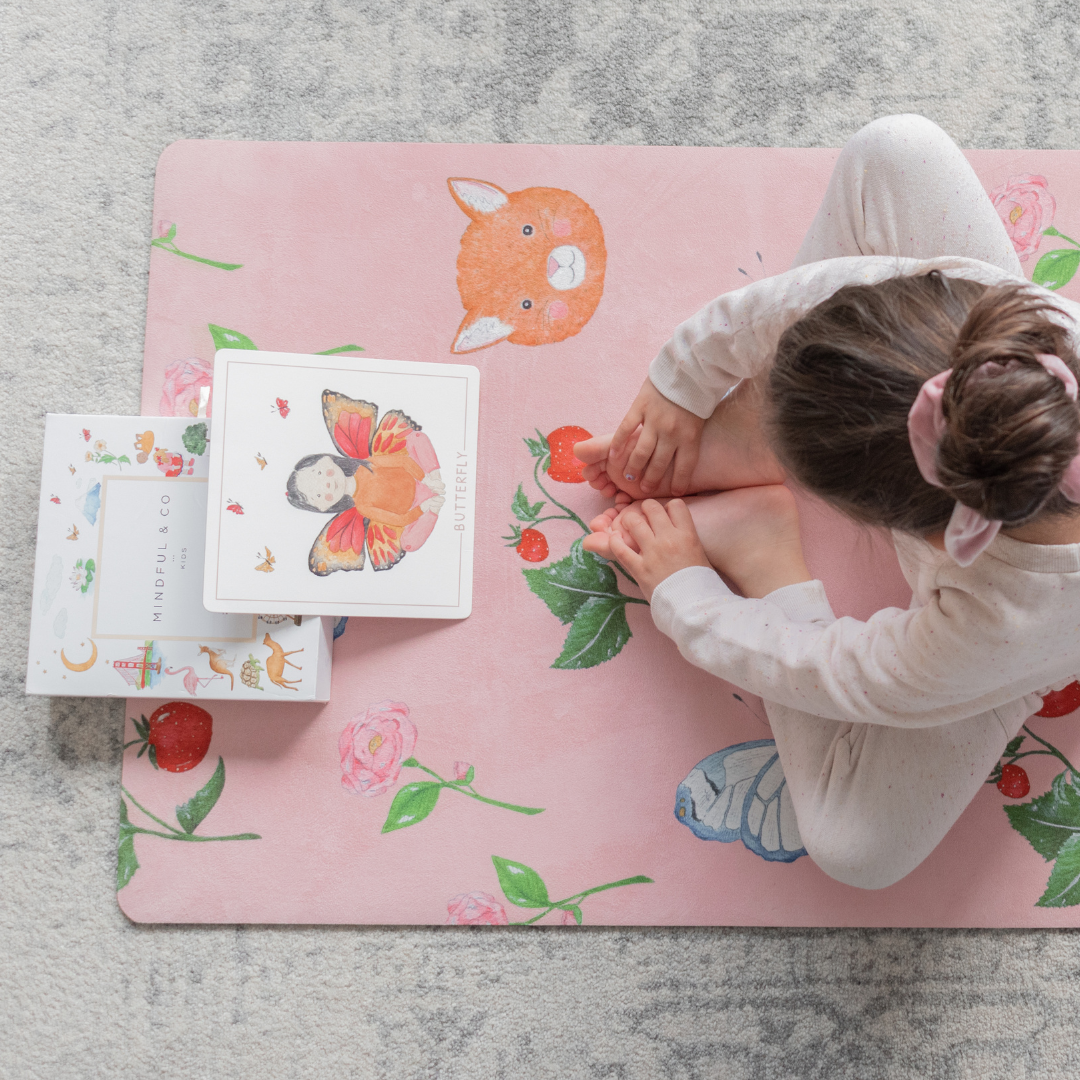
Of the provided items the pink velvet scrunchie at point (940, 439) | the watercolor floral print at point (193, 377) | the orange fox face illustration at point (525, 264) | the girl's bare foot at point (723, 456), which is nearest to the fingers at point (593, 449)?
the girl's bare foot at point (723, 456)

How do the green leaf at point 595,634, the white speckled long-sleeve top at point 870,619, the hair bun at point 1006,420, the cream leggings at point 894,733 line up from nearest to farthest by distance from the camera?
the hair bun at point 1006,420
the white speckled long-sleeve top at point 870,619
the cream leggings at point 894,733
the green leaf at point 595,634

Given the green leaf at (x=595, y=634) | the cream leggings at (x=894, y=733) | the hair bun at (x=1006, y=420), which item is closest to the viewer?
the hair bun at (x=1006, y=420)

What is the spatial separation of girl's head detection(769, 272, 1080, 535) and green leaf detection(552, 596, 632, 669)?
0.28m

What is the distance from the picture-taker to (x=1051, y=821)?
73cm

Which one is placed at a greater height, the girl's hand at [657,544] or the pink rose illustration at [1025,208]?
the pink rose illustration at [1025,208]

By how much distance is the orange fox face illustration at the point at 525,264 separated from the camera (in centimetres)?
76

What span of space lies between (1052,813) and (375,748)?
580 mm

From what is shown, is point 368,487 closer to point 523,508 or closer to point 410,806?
point 523,508

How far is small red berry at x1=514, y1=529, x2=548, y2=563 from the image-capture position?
75 centimetres

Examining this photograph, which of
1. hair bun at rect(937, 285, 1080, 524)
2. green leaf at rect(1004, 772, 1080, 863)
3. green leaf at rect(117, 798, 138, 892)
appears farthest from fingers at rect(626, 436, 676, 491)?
green leaf at rect(117, 798, 138, 892)

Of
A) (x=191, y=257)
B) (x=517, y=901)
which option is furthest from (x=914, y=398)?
(x=191, y=257)

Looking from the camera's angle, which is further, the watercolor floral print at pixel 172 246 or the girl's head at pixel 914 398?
the watercolor floral print at pixel 172 246

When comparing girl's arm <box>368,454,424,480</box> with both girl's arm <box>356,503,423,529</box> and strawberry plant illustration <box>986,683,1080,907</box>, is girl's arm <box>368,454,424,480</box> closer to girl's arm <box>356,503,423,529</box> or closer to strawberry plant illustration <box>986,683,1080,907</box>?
girl's arm <box>356,503,423,529</box>

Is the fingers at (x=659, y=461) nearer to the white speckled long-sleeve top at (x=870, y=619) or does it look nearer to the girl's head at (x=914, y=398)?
the white speckled long-sleeve top at (x=870, y=619)
